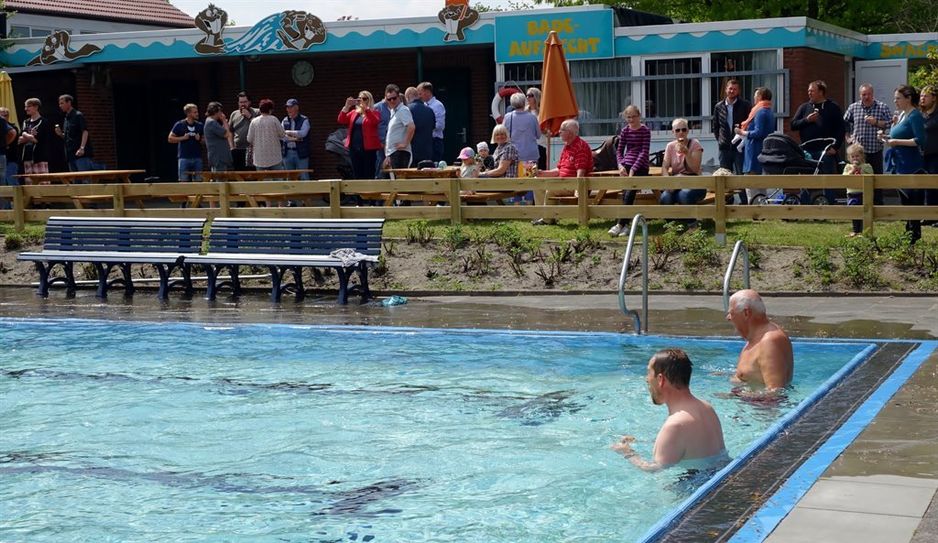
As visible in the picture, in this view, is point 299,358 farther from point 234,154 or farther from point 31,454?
point 234,154

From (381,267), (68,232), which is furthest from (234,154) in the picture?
Answer: (381,267)

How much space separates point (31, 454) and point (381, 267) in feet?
24.2

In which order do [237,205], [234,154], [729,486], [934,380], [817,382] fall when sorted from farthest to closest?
1. [234,154]
2. [237,205]
3. [817,382]
4. [934,380]
5. [729,486]

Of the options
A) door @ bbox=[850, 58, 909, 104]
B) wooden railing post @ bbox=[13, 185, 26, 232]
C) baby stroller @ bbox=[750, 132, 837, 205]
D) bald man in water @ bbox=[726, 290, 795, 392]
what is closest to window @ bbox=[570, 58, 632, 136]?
door @ bbox=[850, 58, 909, 104]

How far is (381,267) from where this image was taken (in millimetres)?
16062

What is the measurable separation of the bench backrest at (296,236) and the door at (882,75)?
41.4 feet

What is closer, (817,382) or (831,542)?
(831,542)

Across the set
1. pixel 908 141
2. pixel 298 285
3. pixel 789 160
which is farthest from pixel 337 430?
pixel 789 160

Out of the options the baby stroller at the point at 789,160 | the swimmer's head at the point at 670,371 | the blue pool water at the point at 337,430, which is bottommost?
the blue pool water at the point at 337,430

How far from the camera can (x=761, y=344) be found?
934 centimetres

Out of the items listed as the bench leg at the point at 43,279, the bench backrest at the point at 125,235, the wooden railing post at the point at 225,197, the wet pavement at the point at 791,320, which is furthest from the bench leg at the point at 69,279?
the wooden railing post at the point at 225,197

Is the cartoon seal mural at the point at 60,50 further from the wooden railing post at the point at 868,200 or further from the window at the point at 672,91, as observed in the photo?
the wooden railing post at the point at 868,200

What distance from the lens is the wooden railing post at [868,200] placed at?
14.9 metres

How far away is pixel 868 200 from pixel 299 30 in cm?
1373
